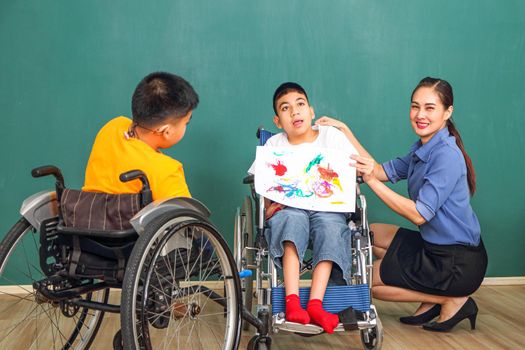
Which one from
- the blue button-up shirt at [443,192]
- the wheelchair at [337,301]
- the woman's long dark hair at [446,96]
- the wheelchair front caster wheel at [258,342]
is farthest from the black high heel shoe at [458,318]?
the wheelchair front caster wheel at [258,342]

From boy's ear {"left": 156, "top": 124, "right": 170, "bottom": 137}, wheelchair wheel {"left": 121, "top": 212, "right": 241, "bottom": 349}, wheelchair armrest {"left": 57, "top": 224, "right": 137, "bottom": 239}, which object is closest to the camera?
wheelchair wheel {"left": 121, "top": 212, "right": 241, "bottom": 349}

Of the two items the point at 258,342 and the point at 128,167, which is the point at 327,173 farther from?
the point at 128,167

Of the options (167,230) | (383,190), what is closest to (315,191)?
(383,190)

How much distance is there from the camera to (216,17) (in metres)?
3.37

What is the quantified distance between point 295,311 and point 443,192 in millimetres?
778

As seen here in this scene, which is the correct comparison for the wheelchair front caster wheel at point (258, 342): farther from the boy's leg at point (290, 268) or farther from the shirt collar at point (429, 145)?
the shirt collar at point (429, 145)

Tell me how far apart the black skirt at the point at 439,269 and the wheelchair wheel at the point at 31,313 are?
1150 millimetres

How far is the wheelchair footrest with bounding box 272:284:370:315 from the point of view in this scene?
239cm

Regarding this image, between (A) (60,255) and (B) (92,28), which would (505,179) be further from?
(A) (60,255)

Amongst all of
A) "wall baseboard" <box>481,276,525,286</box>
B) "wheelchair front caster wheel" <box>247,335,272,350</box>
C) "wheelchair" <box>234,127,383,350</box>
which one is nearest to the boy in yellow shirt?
"wheelchair" <box>234,127,383,350</box>

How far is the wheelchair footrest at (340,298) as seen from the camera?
7.84 ft

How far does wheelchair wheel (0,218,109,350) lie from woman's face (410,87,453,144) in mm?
1347

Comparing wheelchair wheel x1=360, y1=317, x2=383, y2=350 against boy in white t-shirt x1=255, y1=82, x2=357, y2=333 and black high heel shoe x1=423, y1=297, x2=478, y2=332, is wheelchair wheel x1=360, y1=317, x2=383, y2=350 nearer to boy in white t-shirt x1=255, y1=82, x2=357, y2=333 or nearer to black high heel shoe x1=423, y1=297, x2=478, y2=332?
boy in white t-shirt x1=255, y1=82, x2=357, y2=333

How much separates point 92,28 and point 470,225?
74.6 inches
